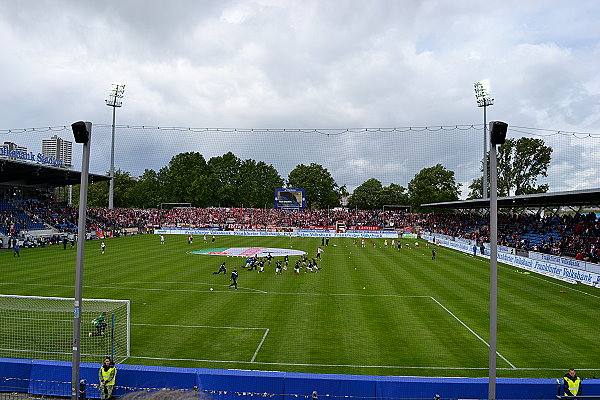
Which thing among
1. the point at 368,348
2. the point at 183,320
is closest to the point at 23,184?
the point at 183,320

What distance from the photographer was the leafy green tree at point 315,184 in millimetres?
108938

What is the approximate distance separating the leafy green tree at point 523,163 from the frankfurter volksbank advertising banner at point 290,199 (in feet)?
109

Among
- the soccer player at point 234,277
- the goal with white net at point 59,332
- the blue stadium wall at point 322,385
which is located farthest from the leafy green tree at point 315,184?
the blue stadium wall at point 322,385

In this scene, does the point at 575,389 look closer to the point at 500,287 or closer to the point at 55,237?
the point at 500,287

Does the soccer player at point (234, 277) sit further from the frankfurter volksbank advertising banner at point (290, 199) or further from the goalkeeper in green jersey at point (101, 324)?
the frankfurter volksbank advertising banner at point (290, 199)

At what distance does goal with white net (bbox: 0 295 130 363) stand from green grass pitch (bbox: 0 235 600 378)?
729 mm

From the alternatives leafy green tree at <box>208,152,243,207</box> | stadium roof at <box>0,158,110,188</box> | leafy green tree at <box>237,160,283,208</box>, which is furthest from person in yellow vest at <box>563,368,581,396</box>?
leafy green tree at <box>237,160,283,208</box>

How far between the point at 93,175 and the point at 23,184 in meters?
8.74

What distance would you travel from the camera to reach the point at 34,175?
174 feet

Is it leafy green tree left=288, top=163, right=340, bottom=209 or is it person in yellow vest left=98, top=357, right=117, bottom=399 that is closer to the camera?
person in yellow vest left=98, top=357, right=117, bottom=399

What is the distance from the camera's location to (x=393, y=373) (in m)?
12.5

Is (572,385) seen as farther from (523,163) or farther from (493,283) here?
(523,163)

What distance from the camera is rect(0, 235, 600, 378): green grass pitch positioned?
13.5 m

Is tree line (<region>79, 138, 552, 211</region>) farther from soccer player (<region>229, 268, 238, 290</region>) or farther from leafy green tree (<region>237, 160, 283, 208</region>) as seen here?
soccer player (<region>229, 268, 238, 290</region>)
